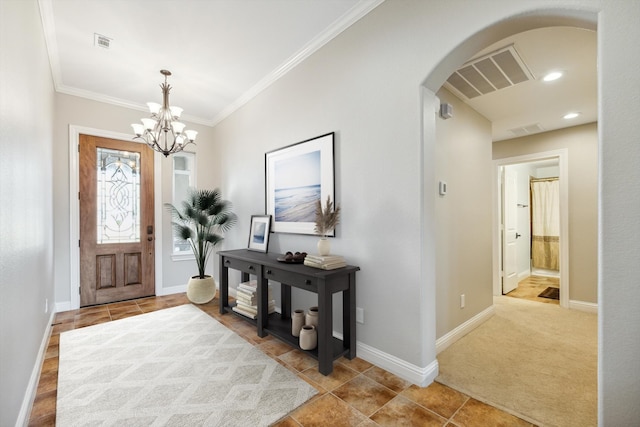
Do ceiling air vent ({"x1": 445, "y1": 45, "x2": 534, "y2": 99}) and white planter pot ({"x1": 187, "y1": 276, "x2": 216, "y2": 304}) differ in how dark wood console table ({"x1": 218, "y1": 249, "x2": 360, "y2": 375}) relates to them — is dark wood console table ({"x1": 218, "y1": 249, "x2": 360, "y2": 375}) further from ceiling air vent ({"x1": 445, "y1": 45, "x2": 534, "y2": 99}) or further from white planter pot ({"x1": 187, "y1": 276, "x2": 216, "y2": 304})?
ceiling air vent ({"x1": 445, "y1": 45, "x2": 534, "y2": 99})

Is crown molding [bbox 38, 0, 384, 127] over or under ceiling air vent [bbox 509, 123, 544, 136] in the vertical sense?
over

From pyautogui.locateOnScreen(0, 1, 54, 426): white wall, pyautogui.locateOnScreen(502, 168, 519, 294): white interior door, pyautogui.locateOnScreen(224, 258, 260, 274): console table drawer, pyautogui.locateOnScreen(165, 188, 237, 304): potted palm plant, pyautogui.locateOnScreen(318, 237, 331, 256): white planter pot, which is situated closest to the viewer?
pyautogui.locateOnScreen(0, 1, 54, 426): white wall

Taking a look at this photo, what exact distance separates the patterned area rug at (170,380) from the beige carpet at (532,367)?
1.23 meters

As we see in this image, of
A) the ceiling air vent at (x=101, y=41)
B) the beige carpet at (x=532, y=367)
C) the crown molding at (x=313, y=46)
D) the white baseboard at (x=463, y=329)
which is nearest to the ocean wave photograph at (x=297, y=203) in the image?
the crown molding at (x=313, y=46)

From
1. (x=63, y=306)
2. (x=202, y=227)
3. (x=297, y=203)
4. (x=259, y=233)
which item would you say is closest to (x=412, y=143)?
(x=297, y=203)

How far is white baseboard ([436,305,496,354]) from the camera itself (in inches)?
101

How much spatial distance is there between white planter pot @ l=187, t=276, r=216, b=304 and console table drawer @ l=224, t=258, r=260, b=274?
30.1 inches

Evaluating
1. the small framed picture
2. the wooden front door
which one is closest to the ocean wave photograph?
the small framed picture

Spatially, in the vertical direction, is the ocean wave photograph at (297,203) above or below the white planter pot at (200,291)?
above

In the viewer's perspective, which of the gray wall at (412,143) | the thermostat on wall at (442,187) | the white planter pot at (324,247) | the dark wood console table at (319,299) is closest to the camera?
the gray wall at (412,143)

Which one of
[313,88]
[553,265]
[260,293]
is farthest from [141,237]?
[553,265]

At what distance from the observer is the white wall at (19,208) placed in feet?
4.46

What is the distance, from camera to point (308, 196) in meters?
2.91

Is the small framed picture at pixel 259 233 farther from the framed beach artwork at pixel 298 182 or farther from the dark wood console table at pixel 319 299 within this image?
the dark wood console table at pixel 319 299
